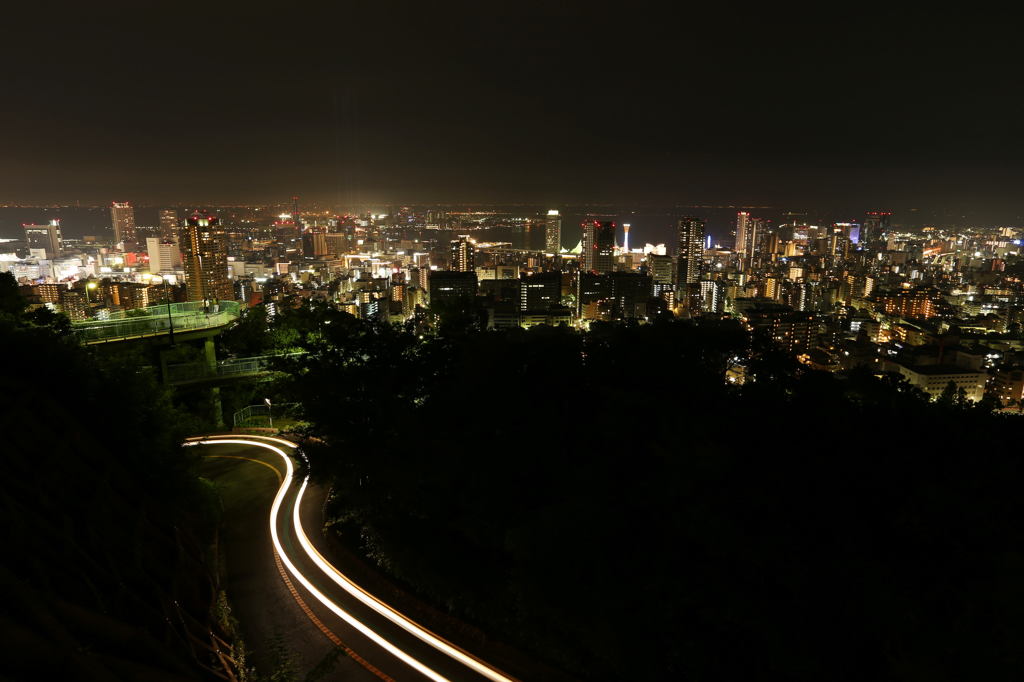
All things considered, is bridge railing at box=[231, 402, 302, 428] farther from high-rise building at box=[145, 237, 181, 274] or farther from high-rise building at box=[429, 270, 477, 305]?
high-rise building at box=[145, 237, 181, 274]

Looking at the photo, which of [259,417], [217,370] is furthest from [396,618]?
[217,370]

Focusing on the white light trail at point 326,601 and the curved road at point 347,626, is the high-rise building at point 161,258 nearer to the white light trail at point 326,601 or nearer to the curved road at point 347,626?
the white light trail at point 326,601

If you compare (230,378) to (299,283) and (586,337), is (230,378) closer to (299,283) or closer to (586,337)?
(586,337)

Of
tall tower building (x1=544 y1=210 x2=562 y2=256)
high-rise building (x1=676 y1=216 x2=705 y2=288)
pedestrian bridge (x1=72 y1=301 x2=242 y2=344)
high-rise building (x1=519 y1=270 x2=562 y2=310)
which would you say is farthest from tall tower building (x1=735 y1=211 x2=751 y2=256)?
pedestrian bridge (x1=72 y1=301 x2=242 y2=344)

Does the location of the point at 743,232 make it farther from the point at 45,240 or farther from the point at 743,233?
the point at 45,240

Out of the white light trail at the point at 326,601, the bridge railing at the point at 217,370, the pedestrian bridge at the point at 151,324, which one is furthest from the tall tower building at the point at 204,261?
the white light trail at the point at 326,601
